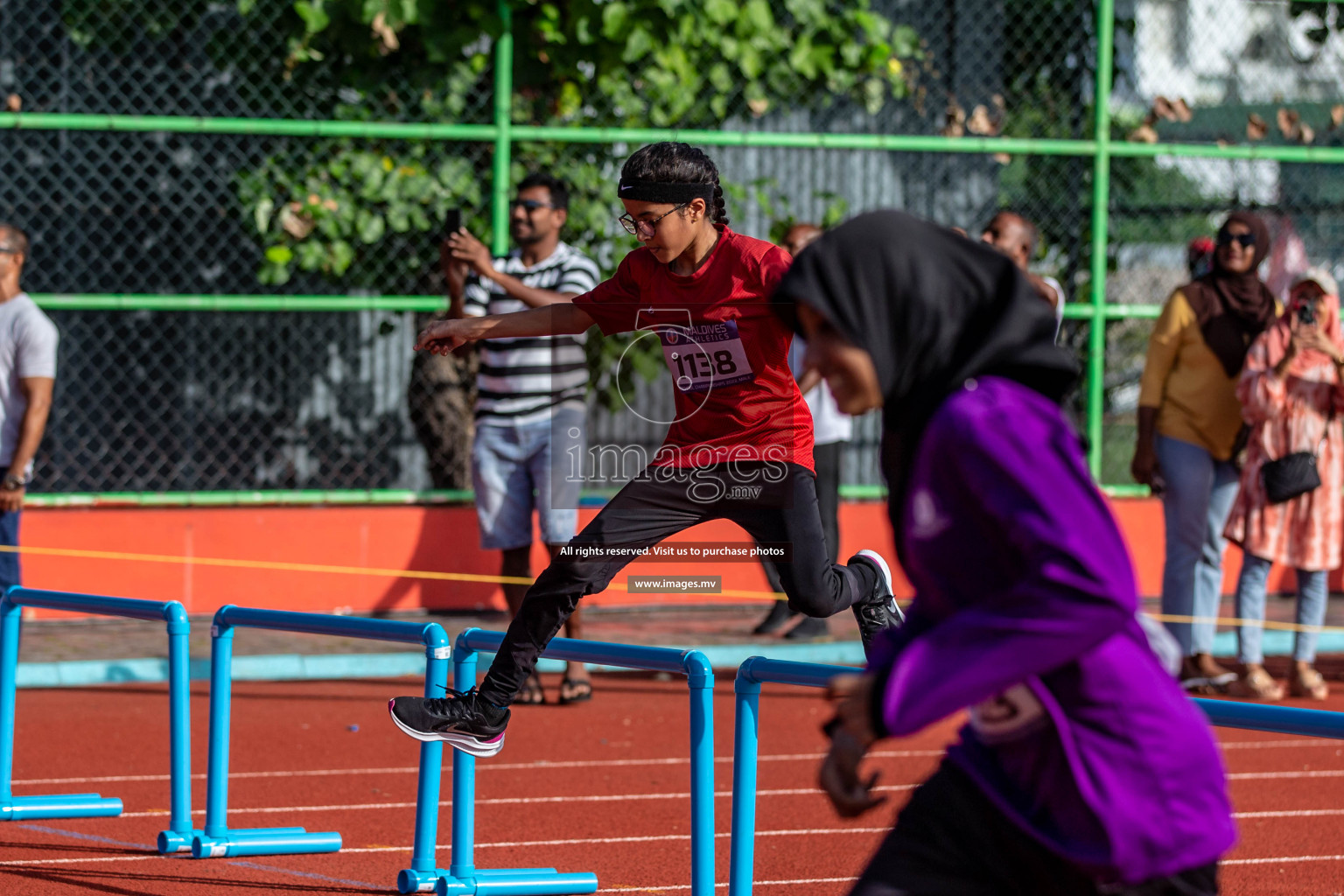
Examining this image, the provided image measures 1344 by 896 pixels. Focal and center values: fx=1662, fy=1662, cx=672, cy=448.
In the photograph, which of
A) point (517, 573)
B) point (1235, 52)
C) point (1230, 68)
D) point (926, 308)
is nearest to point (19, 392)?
point (517, 573)

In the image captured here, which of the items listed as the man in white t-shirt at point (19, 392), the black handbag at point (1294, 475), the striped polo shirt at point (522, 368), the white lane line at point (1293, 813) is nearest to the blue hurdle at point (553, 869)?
the white lane line at point (1293, 813)

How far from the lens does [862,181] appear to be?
12133 millimetres

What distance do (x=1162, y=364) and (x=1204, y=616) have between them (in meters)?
1.30

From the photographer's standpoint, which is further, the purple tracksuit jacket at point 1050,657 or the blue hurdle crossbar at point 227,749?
the blue hurdle crossbar at point 227,749

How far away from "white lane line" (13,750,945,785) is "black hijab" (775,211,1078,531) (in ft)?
15.0

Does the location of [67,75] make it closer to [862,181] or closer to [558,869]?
[862,181]

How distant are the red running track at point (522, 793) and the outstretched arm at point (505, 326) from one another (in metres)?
1.65

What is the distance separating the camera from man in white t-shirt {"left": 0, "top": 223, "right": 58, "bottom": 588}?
7949mm

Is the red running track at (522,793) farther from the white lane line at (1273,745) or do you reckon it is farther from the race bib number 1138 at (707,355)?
the race bib number 1138 at (707,355)

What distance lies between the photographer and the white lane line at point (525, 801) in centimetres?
607

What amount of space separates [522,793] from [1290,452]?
4.29 metres

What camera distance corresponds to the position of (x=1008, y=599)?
2215 mm

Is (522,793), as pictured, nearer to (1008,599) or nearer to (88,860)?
(88,860)

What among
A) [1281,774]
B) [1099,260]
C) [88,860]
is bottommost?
[88,860]
